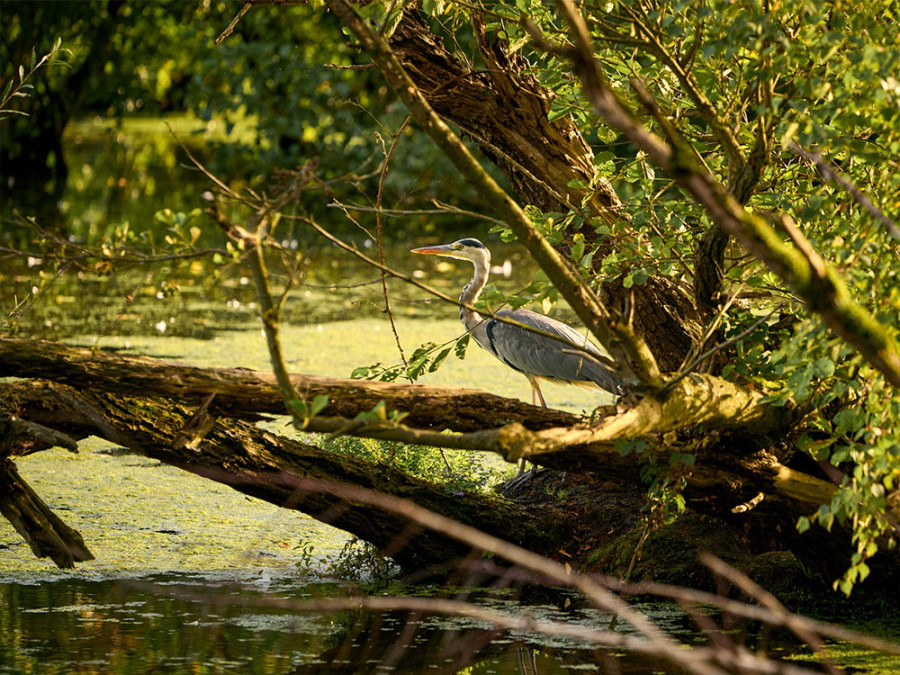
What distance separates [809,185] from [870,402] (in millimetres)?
949

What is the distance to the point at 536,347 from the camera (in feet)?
15.9

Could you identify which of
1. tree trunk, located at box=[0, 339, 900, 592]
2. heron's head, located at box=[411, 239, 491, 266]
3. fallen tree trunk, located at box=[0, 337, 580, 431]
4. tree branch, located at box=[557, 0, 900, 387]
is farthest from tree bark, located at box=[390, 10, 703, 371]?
tree branch, located at box=[557, 0, 900, 387]

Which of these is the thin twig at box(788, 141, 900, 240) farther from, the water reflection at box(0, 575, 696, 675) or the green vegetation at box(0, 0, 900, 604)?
the water reflection at box(0, 575, 696, 675)

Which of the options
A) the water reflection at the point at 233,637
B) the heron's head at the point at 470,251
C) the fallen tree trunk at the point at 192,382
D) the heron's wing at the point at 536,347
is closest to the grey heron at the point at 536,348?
the heron's wing at the point at 536,347

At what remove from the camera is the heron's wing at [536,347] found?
15.3ft

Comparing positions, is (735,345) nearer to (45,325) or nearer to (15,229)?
(45,325)

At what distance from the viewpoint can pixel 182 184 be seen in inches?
574

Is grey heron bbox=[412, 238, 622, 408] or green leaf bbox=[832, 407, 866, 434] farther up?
grey heron bbox=[412, 238, 622, 408]

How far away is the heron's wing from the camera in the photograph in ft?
15.3

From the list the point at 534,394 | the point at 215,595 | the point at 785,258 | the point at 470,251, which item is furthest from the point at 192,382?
the point at 470,251

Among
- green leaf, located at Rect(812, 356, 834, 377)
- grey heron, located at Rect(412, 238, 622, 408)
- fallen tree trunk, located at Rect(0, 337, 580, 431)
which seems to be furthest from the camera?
grey heron, located at Rect(412, 238, 622, 408)

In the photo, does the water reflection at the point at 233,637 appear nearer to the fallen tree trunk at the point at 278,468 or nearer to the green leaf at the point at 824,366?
the fallen tree trunk at the point at 278,468

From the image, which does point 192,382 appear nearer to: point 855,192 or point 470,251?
point 855,192

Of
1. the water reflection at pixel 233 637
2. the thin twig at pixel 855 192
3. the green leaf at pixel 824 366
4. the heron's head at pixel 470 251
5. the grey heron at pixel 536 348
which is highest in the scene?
the heron's head at pixel 470 251
